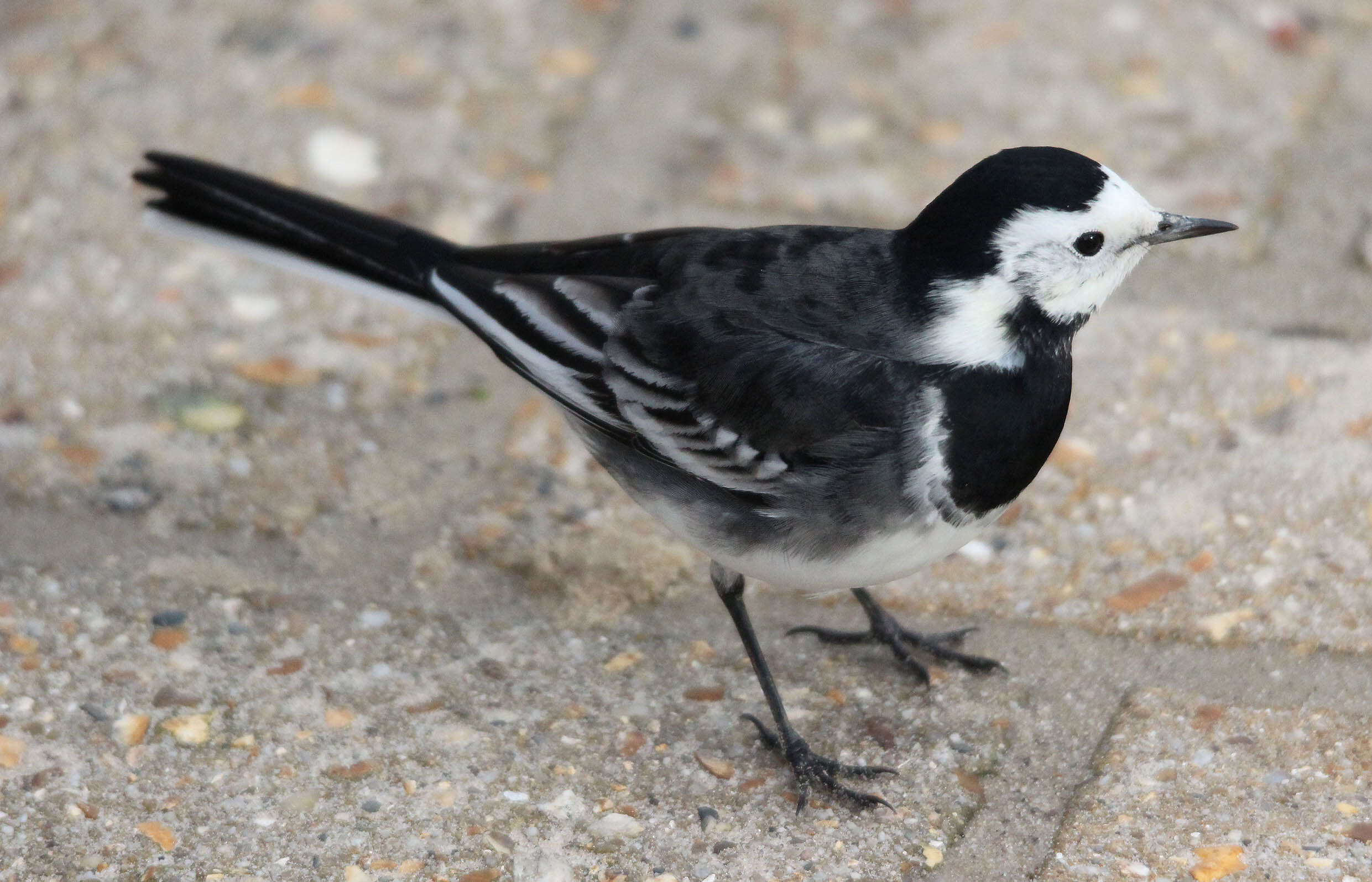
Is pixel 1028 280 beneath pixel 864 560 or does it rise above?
above

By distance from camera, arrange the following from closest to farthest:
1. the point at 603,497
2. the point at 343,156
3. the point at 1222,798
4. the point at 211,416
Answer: the point at 1222,798 < the point at 603,497 < the point at 211,416 < the point at 343,156

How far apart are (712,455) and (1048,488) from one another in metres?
1.11

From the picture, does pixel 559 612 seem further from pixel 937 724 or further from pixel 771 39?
pixel 771 39

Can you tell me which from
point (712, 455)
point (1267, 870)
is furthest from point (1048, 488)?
point (1267, 870)

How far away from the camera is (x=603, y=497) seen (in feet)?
13.9

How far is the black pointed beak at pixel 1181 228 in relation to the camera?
3.50 m

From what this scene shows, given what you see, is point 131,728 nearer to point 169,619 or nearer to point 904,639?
point 169,619

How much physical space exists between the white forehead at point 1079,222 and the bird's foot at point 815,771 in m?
1.21

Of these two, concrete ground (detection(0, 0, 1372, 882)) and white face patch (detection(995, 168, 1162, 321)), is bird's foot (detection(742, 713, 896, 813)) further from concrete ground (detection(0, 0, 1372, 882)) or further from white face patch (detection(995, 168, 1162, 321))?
white face patch (detection(995, 168, 1162, 321))

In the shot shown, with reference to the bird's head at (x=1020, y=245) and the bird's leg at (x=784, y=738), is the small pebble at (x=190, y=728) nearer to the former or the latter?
the bird's leg at (x=784, y=738)

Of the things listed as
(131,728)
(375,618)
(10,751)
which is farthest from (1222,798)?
(10,751)

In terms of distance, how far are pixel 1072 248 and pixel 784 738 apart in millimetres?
1306

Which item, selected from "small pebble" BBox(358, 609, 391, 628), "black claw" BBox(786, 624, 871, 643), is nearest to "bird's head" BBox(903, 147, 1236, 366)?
"black claw" BBox(786, 624, 871, 643)

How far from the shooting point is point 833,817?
325 cm
